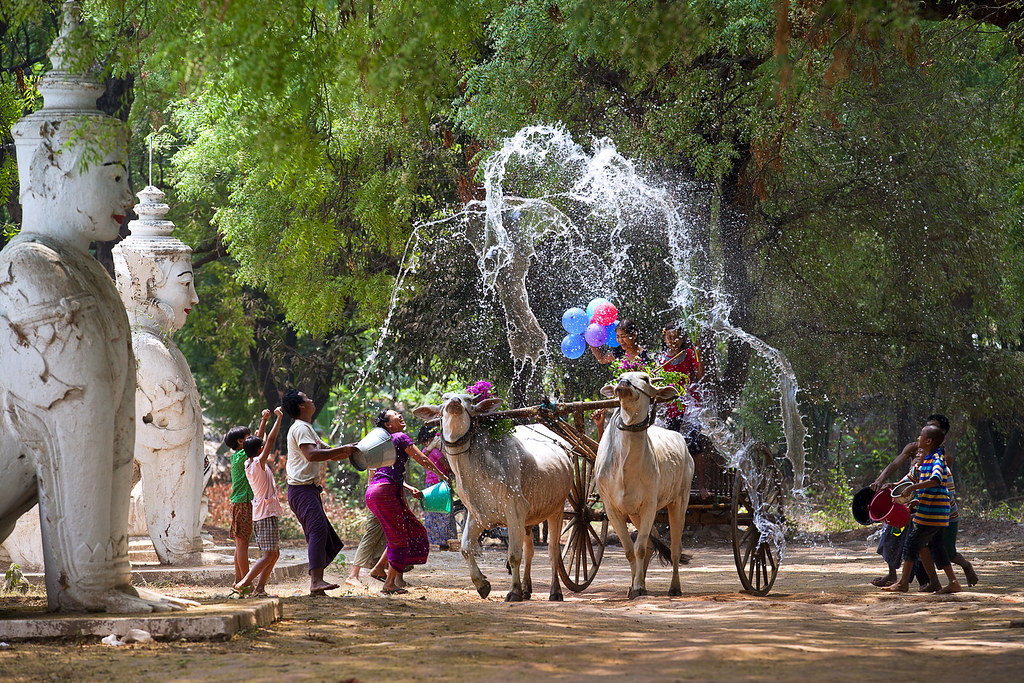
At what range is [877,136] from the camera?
17781 mm

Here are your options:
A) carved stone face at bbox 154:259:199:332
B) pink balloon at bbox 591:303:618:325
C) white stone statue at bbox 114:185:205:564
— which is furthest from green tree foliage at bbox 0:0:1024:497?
pink balloon at bbox 591:303:618:325

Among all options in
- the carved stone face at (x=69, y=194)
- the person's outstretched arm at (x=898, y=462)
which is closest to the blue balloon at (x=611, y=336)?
the person's outstretched arm at (x=898, y=462)

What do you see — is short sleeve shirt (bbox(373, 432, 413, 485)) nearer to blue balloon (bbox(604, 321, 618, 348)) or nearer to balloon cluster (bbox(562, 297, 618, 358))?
balloon cluster (bbox(562, 297, 618, 358))

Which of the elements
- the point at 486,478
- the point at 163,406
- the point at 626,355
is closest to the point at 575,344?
the point at 626,355

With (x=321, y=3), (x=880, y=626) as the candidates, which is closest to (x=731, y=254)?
(x=880, y=626)

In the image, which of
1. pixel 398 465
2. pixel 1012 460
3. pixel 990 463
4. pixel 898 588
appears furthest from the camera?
pixel 1012 460

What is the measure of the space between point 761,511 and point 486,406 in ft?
11.3

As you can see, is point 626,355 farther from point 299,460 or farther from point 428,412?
point 299,460

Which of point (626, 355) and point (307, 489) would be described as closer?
point (307, 489)

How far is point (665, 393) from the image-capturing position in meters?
10.8

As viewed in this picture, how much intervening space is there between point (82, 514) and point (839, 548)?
14613 mm

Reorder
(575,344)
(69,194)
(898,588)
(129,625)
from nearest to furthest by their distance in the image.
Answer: (129,625)
(69,194)
(898,588)
(575,344)

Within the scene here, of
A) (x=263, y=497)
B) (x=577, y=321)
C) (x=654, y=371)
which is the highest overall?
(x=577, y=321)

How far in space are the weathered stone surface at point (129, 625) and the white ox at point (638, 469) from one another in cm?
436
